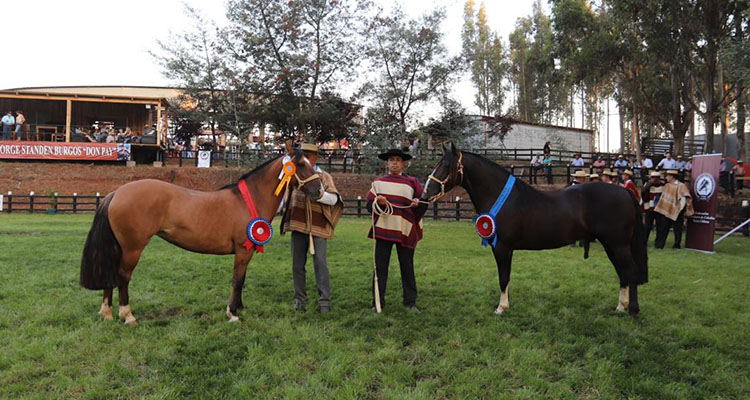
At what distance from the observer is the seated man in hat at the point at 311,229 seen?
541 centimetres

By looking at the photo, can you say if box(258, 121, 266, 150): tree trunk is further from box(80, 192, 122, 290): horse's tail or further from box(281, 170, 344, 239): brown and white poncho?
box(80, 192, 122, 290): horse's tail

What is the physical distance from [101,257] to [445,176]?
4.00 m

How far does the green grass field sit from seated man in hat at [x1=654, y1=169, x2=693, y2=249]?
3.50 meters

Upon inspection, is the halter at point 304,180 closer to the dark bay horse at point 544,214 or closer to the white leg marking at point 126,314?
the dark bay horse at point 544,214

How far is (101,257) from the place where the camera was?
4723mm

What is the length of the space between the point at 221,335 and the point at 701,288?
6.81m

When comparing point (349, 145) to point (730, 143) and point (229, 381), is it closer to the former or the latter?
point (229, 381)

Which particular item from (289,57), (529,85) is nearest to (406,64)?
(289,57)

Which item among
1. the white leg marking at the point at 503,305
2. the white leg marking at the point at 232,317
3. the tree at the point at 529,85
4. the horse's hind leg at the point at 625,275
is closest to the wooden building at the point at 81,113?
the white leg marking at the point at 232,317

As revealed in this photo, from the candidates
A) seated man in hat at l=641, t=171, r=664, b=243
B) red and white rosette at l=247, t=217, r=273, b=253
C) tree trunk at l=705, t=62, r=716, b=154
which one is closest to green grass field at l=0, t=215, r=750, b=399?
red and white rosette at l=247, t=217, r=273, b=253

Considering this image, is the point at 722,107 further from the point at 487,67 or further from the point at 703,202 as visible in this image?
the point at 487,67

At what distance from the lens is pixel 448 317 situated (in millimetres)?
5176

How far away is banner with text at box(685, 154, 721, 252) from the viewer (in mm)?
10484

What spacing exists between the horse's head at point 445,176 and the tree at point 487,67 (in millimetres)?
41333
